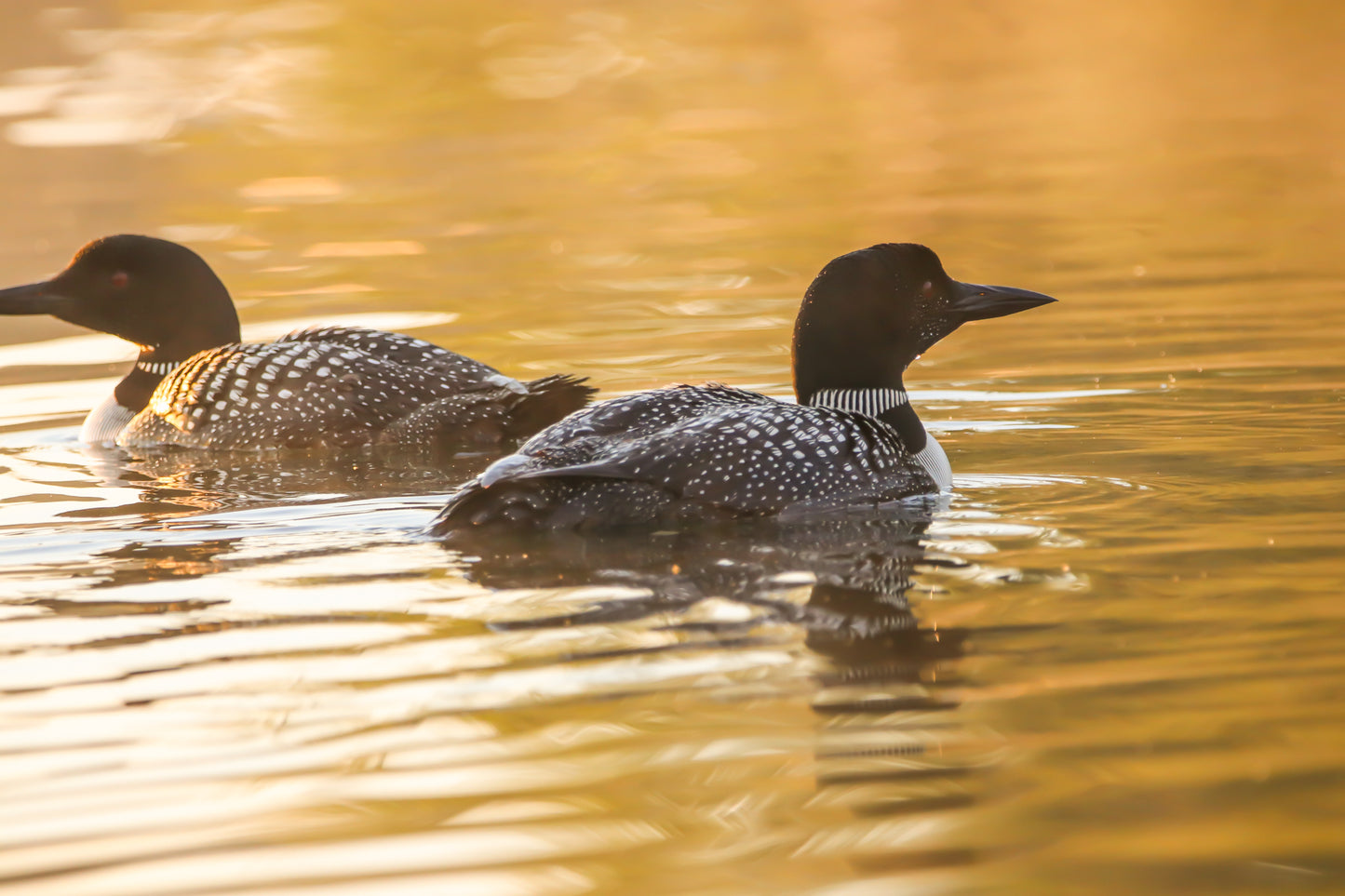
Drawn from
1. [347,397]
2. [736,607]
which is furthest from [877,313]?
[347,397]

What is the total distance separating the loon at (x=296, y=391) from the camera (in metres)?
7.20

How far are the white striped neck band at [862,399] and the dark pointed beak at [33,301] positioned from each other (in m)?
3.70

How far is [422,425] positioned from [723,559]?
241 centimetres

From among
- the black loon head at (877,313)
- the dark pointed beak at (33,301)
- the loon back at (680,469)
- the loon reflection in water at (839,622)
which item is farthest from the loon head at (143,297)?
the loon reflection in water at (839,622)

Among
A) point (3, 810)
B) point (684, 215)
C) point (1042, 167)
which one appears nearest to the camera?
point (3, 810)

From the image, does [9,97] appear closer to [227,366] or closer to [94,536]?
[227,366]

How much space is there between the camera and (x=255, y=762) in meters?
3.69

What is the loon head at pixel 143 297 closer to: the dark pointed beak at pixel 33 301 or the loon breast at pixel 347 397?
the dark pointed beak at pixel 33 301

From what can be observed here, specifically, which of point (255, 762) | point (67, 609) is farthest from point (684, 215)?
point (255, 762)

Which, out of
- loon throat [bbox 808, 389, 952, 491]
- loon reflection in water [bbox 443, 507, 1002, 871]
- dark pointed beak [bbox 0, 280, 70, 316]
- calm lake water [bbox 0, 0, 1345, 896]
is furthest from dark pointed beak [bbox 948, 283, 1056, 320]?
dark pointed beak [bbox 0, 280, 70, 316]

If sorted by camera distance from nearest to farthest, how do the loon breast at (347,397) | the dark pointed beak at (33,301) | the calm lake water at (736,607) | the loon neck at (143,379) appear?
the calm lake water at (736,607) < the loon breast at (347,397) < the dark pointed beak at (33,301) < the loon neck at (143,379)

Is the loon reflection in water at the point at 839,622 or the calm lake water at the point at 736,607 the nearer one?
the calm lake water at the point at 736,607

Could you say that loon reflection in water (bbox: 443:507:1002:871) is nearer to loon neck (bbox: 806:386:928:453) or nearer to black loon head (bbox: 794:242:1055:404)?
loon neck (bbox: 806:386:928:453)

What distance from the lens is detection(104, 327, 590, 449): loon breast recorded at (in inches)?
283
